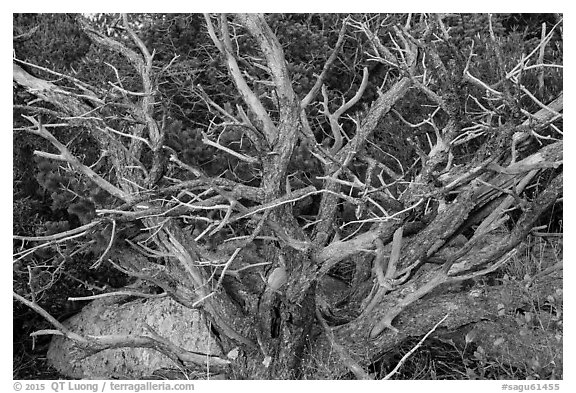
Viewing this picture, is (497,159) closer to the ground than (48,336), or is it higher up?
higher up

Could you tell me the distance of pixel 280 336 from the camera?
4.11 metres

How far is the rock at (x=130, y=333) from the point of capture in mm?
4969

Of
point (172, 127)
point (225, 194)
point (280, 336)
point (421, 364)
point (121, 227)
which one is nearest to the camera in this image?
point (225, 194)

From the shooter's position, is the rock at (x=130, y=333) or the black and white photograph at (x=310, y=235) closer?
the black and white photograph at (x=310, y=235)

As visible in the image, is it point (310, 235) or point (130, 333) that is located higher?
point (310, 235)

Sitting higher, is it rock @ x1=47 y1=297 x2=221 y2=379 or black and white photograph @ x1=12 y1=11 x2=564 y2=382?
black and white photograph @ x1=12 y1=11 x2=564 y2=382

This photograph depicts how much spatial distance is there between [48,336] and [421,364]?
11.4ft

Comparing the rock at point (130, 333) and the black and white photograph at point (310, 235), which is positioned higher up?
the black and white photograph at point (310, 235)

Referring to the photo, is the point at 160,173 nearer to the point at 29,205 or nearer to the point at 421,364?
the point at 29,205

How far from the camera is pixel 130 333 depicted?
5.29 m

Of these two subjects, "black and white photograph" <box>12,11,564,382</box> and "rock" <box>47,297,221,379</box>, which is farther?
"rock" <box>47,297,221,379</box>

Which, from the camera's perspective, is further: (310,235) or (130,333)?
(130,333)

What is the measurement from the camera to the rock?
16.3 ft

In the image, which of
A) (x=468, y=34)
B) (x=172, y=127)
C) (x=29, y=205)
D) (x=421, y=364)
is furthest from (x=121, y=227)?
(x=468, y=34)
